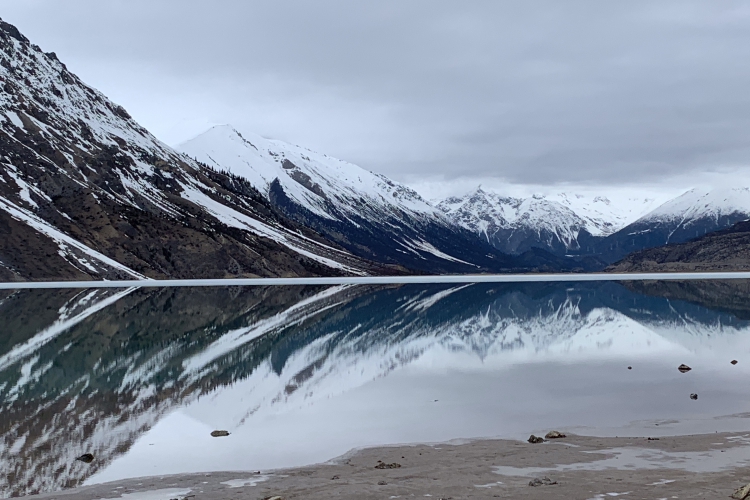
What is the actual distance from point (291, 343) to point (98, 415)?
30378 mm

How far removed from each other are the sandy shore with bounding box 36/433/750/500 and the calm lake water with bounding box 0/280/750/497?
6.17 feet

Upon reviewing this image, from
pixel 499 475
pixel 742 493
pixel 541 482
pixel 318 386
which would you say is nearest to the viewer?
pixel 742 493

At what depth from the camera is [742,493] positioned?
59.4ft

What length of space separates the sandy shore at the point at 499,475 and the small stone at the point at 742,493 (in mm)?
345

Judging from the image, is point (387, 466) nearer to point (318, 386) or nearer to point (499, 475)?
point (499, 475)

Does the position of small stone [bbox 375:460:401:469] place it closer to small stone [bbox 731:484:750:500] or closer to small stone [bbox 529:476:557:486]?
small stone [bbox 529:476:557:486]

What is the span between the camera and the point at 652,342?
64.0 meters

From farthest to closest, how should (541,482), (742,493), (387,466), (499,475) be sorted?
(387,466) < (499,475) < (541,482) < (742,493)

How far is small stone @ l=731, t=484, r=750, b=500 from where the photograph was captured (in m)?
17.9

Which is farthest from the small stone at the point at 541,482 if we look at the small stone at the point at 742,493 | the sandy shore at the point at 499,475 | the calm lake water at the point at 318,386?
the calm lake water at the point at 318,386

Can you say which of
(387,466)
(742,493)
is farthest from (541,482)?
(387,466)

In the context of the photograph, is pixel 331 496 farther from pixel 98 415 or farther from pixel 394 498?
pixel 98 415

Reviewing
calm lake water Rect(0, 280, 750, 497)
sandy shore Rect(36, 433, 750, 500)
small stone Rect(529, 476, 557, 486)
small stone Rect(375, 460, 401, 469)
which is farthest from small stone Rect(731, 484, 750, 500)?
calm lake water Rect(0, 280, 750, 497)

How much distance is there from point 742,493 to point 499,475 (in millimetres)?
7005
